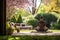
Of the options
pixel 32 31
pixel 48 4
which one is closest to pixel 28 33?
pixel 32 31

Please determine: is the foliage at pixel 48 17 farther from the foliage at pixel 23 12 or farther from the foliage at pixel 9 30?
the foliage at pixel 9 30

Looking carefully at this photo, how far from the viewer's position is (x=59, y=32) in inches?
174

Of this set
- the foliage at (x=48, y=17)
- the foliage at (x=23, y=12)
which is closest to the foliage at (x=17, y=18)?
the foliage at (x=23, y=12)

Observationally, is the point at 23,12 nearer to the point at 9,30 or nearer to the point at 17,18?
the point at 17,18

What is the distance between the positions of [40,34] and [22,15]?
498 millimetres

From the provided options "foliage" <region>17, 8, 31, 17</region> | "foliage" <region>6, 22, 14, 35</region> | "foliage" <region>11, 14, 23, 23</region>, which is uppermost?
"foliage" <region>17, 8, 31, 17</region>

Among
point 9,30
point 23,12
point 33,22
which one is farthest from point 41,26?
point 9,30

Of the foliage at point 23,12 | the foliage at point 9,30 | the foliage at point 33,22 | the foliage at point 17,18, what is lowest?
the foliage at point 9,30

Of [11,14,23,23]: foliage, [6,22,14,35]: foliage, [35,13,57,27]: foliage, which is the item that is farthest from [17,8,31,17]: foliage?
[6,22,14,35]: foliage

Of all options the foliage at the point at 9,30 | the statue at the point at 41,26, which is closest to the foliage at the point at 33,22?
the statue at the point at 41,26

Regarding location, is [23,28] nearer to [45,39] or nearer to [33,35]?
[33,35]

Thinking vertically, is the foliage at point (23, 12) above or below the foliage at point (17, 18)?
above

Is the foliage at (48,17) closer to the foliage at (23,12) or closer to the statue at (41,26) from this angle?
the statue at (41,26)

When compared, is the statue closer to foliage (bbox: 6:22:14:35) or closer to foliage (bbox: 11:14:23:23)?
foliage (bbox: 11:14:23:23)
